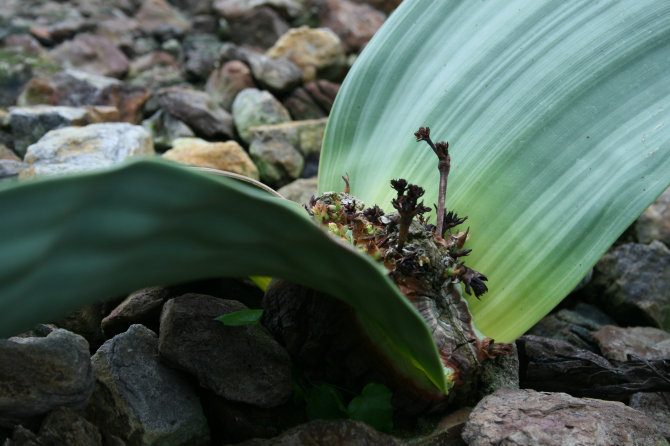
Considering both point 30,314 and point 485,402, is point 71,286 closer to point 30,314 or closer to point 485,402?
point 30,314

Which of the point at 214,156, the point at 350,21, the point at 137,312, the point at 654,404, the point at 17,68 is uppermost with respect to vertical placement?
the point at 654,404

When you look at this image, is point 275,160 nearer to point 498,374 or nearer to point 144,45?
point 498,374

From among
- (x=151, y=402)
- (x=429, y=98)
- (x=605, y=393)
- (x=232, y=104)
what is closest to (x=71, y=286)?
(x=151, y=402)

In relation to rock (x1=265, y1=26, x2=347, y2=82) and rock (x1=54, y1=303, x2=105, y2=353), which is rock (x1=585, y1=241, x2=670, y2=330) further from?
rock (x1=265, y1=26, x2=347, y2=82)

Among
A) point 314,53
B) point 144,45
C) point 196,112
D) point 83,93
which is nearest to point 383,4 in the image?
point 314,53

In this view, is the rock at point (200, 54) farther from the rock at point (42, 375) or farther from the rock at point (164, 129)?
the rock at point (42, 375)

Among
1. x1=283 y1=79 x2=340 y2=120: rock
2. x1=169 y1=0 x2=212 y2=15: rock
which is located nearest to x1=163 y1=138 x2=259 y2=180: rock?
x1=283 y1=79 x2=340 y2=120: rock
